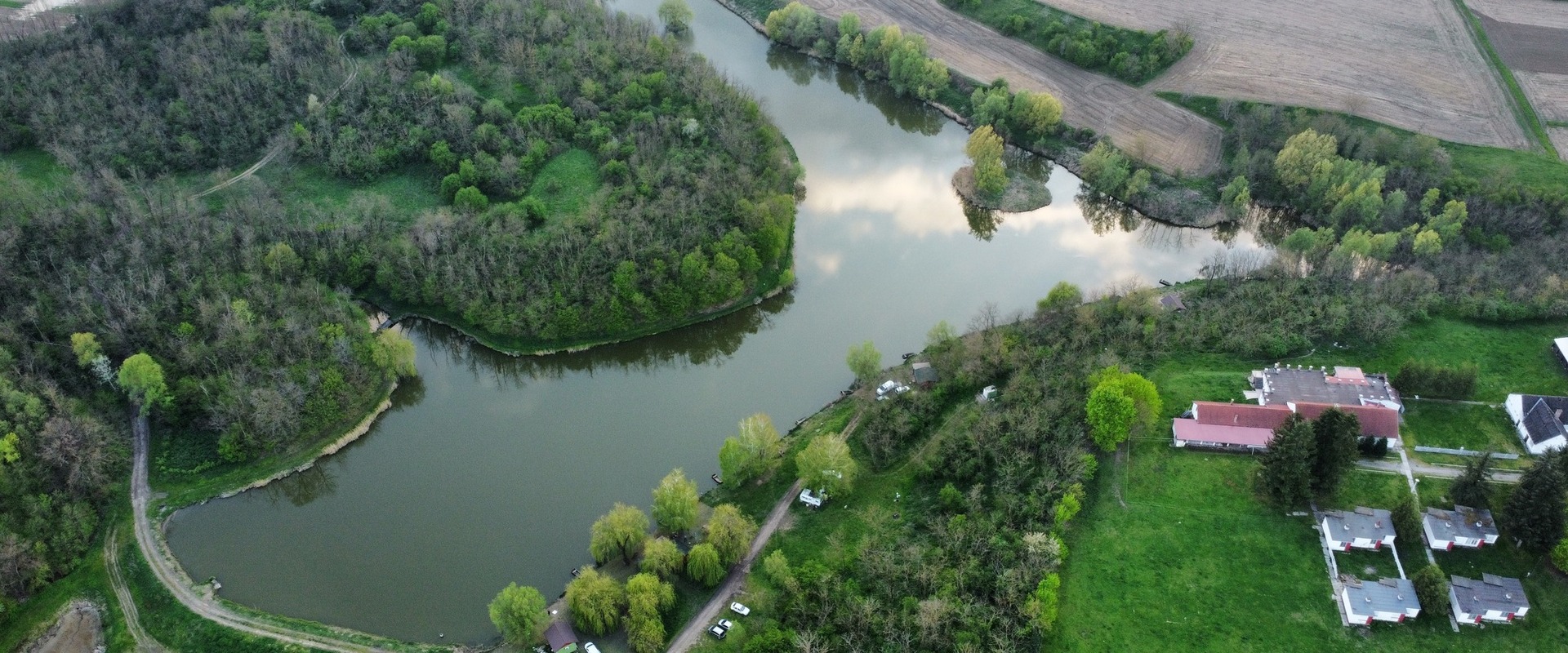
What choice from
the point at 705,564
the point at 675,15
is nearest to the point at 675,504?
the point at 705,564

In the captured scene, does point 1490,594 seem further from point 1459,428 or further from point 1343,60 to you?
point 1343,60

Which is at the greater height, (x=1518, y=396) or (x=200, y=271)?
(x=200, y=271)

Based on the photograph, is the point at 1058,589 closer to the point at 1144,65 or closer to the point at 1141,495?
the point at 1141,495

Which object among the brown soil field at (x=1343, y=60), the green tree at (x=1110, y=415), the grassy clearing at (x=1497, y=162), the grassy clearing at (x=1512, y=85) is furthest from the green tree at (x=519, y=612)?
the grassy clearing at (x=1512, y=85)

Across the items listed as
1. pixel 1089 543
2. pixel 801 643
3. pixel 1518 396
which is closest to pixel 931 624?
pixel 801 643

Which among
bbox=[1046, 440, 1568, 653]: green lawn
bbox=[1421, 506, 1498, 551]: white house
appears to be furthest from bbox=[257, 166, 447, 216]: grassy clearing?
bbox=[1421, 506, 1498, 551]: white house
